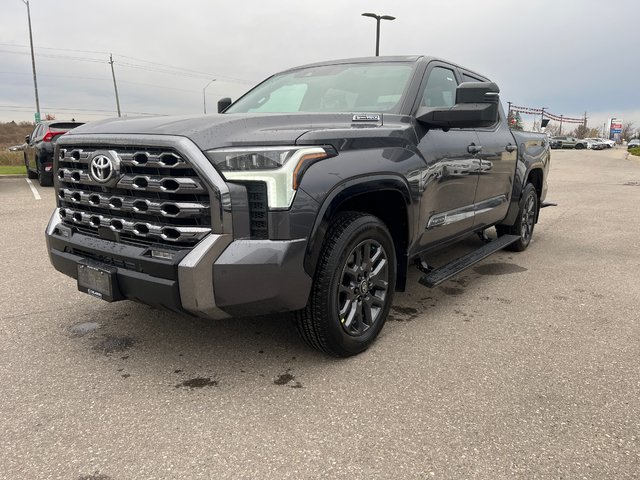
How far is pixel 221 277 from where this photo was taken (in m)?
2.42

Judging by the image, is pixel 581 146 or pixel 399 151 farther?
pixel 581 146

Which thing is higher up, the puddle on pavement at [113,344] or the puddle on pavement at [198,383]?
the puddle on pavement at [113,344]

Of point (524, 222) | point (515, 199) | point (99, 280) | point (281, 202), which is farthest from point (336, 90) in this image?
point (524, 222)

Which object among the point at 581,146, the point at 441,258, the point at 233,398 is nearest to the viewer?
the point at 233,398

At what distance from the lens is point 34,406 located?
2.52 m

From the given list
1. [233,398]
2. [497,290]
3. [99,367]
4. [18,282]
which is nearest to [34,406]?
[99,367]

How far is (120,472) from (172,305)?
0.76 meters

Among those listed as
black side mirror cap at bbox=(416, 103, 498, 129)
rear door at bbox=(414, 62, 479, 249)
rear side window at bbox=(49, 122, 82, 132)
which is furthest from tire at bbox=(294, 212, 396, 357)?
rear side window at bbox=(49, 122, 82, 132)

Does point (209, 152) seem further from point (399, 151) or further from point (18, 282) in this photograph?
point (18, 282)

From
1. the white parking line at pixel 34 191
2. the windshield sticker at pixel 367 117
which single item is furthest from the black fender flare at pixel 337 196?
the white parking line at pixel 34 191

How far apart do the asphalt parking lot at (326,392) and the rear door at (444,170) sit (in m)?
0.66

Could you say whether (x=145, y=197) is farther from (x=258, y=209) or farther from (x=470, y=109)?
(x=470, y=109)

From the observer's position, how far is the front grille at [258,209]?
96.2 inches

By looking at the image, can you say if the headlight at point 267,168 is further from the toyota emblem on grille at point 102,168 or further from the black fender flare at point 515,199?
the black fender flare at point 515,199
